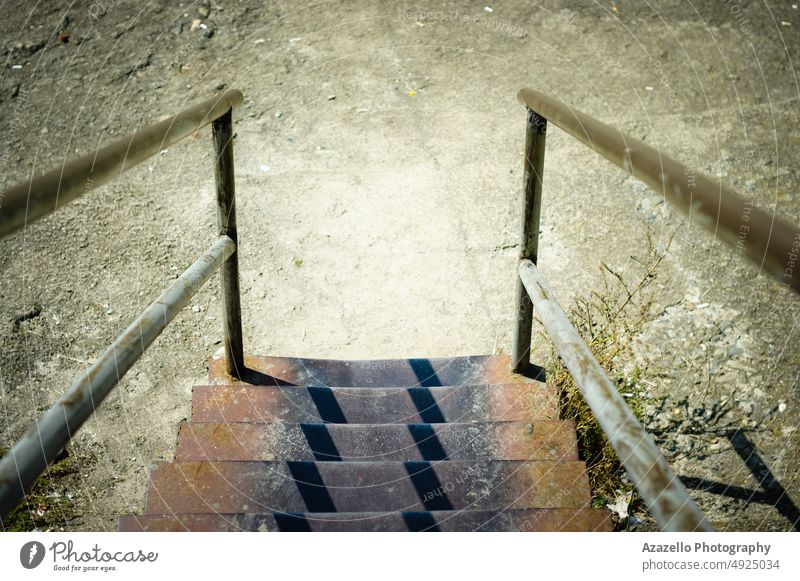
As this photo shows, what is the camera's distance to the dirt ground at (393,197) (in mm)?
3400

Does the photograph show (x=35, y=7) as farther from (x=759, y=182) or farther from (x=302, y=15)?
(x=759, y=182)

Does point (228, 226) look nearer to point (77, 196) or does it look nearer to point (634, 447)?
point (77, 196)

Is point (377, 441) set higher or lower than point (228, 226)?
lower

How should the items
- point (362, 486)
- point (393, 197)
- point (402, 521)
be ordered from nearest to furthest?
point (402, 521)
point (362, 486)
point (393, 197)

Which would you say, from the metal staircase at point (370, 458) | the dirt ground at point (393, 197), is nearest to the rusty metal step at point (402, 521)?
the metal staircase at point (370, 458)

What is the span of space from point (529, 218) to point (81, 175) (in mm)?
1469

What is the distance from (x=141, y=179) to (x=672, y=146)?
3.38 m

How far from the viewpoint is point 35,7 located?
558 centimetres

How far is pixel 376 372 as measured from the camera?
303cm

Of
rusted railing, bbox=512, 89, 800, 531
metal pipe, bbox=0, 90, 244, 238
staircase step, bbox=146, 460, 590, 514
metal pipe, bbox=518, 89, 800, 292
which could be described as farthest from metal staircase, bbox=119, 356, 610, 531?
metal pipe, bbox=518, 89, 800, 292

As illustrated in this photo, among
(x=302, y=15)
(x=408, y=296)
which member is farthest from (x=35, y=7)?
(x=408, y=296)

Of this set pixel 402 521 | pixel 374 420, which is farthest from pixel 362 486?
pixel 374 420

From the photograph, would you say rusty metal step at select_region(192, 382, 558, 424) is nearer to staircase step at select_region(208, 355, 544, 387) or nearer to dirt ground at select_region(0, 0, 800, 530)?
staircase step at select_region(208, 355, 544, 387)

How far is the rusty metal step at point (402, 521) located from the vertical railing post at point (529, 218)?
76 centimetres
